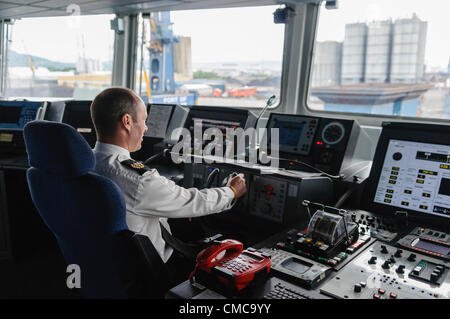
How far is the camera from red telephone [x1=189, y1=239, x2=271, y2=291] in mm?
1068

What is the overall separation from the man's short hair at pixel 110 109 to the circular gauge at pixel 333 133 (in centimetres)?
109

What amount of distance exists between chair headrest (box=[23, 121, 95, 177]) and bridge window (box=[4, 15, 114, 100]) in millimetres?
3319

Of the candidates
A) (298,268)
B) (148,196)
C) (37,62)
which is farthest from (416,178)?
(37,62)

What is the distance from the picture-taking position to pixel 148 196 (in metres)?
1.35

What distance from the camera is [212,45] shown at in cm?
367

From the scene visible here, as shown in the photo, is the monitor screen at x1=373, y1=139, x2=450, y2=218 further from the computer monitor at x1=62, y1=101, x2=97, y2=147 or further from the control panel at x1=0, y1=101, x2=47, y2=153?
the control panel at x1=0, y1=101, x2=47, y2=153

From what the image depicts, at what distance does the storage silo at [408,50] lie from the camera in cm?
253

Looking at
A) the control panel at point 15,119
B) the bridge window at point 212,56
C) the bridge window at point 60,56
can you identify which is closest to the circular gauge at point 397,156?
the bridge window at point 212,56

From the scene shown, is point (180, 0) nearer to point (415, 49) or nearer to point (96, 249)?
point (415, 49)

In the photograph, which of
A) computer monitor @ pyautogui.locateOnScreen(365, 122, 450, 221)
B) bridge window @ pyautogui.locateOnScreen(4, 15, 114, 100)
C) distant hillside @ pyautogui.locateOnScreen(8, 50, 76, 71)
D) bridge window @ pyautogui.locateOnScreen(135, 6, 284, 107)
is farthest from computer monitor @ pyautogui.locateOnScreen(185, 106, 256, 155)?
distant hillside @ pyautogui.locateOnScreen(8, 50, 76, 71)

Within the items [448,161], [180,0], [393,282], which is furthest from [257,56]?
[393,282]

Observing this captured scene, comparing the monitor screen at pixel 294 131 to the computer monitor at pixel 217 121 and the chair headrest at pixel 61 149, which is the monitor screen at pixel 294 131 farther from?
the chair headrest at pixel 61 149
